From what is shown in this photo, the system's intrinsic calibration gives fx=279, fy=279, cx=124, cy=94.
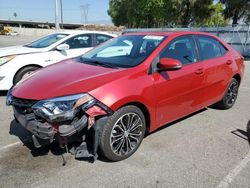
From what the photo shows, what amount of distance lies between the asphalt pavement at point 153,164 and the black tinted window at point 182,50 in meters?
1.15

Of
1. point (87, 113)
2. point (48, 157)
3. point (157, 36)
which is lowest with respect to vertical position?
point (48, 157)

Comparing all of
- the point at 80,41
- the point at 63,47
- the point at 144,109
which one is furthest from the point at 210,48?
the point at 80,41

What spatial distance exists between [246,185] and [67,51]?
543cm

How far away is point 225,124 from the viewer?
16.1 ft

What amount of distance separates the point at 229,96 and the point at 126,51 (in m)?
2.58

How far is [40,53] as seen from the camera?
22.2ft

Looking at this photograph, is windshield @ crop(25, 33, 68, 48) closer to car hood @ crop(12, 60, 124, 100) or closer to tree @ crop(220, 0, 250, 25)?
car hood @ crop(12, 60, 124, 100)

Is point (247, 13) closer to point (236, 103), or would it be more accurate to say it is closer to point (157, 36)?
point (236, 103)

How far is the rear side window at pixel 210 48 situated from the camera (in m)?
4.74

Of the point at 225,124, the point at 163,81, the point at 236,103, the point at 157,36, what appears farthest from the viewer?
the point at 236,103

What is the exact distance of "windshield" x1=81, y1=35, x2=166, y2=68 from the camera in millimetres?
3912

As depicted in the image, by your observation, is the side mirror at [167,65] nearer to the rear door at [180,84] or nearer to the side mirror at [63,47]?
the rear door at [180,84]

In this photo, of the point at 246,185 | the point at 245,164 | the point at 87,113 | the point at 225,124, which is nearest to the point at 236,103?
the point at 225,124

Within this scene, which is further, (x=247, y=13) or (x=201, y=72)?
(x=247, y=13)
